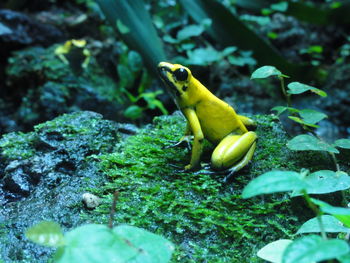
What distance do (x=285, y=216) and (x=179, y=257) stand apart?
0.62m

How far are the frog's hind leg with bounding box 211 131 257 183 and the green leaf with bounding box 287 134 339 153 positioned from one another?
0.22m

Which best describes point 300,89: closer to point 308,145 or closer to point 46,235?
point 308,145

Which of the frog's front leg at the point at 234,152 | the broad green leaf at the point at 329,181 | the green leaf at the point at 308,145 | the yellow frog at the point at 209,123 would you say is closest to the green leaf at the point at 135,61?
the yellow frog at the point at 209,123

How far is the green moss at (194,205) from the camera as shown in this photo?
171 cm

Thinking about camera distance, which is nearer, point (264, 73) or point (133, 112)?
point (264, 73)

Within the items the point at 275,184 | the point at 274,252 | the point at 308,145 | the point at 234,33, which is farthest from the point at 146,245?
the point at 234,33

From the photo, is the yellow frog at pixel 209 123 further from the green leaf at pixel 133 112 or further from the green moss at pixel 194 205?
the green leaf at pixel 133 112

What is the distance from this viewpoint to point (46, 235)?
43.8 inches

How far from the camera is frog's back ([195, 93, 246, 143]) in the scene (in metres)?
2.19

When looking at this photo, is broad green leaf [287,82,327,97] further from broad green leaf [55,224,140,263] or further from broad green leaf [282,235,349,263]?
broad green leaf [55,224,140,263]

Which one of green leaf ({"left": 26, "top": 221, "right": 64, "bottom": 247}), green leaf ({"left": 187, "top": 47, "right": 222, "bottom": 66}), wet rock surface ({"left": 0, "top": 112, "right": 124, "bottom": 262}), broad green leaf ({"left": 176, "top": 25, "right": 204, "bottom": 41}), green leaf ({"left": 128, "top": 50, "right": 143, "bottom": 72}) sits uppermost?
green leaf ({"left": 26, "top": 221, "right": 64, "bottom": 247})

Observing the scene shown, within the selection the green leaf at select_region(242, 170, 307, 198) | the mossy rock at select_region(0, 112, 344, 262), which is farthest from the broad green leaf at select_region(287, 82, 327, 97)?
the green leaf at select_region(242, 170, 307, 198)

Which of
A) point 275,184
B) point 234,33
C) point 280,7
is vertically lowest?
point 234,33

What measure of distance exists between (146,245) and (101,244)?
0.17m
